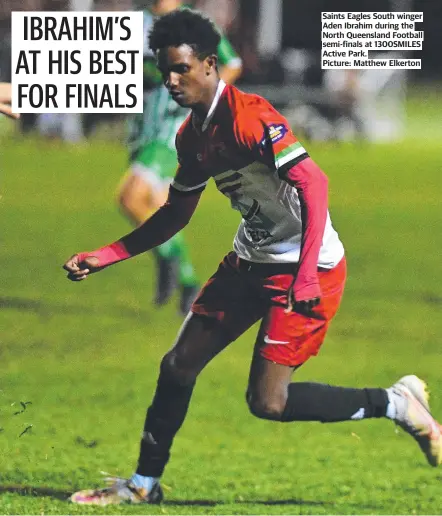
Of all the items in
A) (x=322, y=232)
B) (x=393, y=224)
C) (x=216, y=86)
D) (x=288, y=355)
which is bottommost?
(x=393, y=224)

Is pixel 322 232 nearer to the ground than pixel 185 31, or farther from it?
nearer to the ground

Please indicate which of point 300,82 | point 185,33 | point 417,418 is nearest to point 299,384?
point 417,418

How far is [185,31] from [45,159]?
10.1m

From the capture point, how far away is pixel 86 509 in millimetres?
4715

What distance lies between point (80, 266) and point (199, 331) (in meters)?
0.47

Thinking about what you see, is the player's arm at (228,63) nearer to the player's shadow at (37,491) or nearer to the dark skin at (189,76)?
the dark skin at (189,76)

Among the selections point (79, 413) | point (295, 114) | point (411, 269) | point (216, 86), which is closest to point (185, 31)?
point (216, 86)

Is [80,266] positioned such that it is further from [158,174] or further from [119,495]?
[158,174]

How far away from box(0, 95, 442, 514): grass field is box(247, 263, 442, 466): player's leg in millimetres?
367

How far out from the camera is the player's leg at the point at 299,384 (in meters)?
4.60

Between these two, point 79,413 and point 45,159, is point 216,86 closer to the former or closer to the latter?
point 79,413

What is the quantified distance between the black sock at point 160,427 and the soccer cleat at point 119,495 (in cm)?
6

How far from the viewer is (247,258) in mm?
4699

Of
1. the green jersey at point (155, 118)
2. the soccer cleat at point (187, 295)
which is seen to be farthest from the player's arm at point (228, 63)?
the soccer cleat at point (187, 295)
